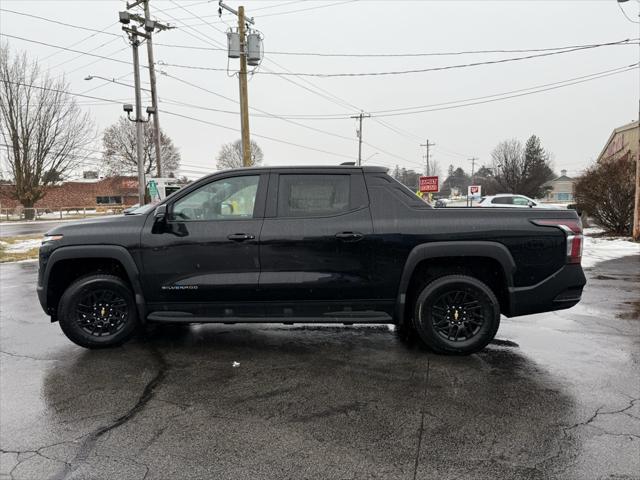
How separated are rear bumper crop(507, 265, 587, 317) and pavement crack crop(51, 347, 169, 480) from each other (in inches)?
132

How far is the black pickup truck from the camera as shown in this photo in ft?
13.7

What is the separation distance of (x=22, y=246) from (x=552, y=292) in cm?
1798

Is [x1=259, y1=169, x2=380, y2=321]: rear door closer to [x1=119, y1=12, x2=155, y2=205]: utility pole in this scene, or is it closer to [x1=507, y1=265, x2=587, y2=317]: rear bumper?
[x1=507, y1=265, x2=587, y2=317]: rear bumper

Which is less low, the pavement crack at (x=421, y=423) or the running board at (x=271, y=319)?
the running board at (x=271, y=319)

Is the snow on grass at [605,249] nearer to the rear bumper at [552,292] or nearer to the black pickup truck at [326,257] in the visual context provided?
the rear bumper at [552,292]

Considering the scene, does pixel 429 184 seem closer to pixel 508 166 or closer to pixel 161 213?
pixel 161 213

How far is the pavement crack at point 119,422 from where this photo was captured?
8.37ft

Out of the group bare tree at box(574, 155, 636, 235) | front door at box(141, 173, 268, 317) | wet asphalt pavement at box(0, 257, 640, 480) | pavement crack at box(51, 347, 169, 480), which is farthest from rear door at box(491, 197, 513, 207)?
pavement crack at box(51, 347, 169, 480)

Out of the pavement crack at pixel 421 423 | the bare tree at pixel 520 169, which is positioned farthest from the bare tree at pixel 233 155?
the pavement crack at pixel 421 423

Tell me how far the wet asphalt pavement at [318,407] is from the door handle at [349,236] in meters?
1.18

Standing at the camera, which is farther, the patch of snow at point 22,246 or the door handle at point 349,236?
the patch of snow at point 22,246

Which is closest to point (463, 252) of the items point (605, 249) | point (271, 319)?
point (271, 319)

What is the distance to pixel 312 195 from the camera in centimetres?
439

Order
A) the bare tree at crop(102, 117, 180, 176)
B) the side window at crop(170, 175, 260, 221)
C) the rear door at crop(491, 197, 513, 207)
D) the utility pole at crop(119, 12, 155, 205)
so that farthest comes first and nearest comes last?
1. the bare tree at crop(102, 117, 180, 176)
2. the rear door at crop(491, 197, 513, 207)
3. the utility pole at crop(119, 12, 155, 205)
4. the side window at crop(170, 175, 260, 221)
